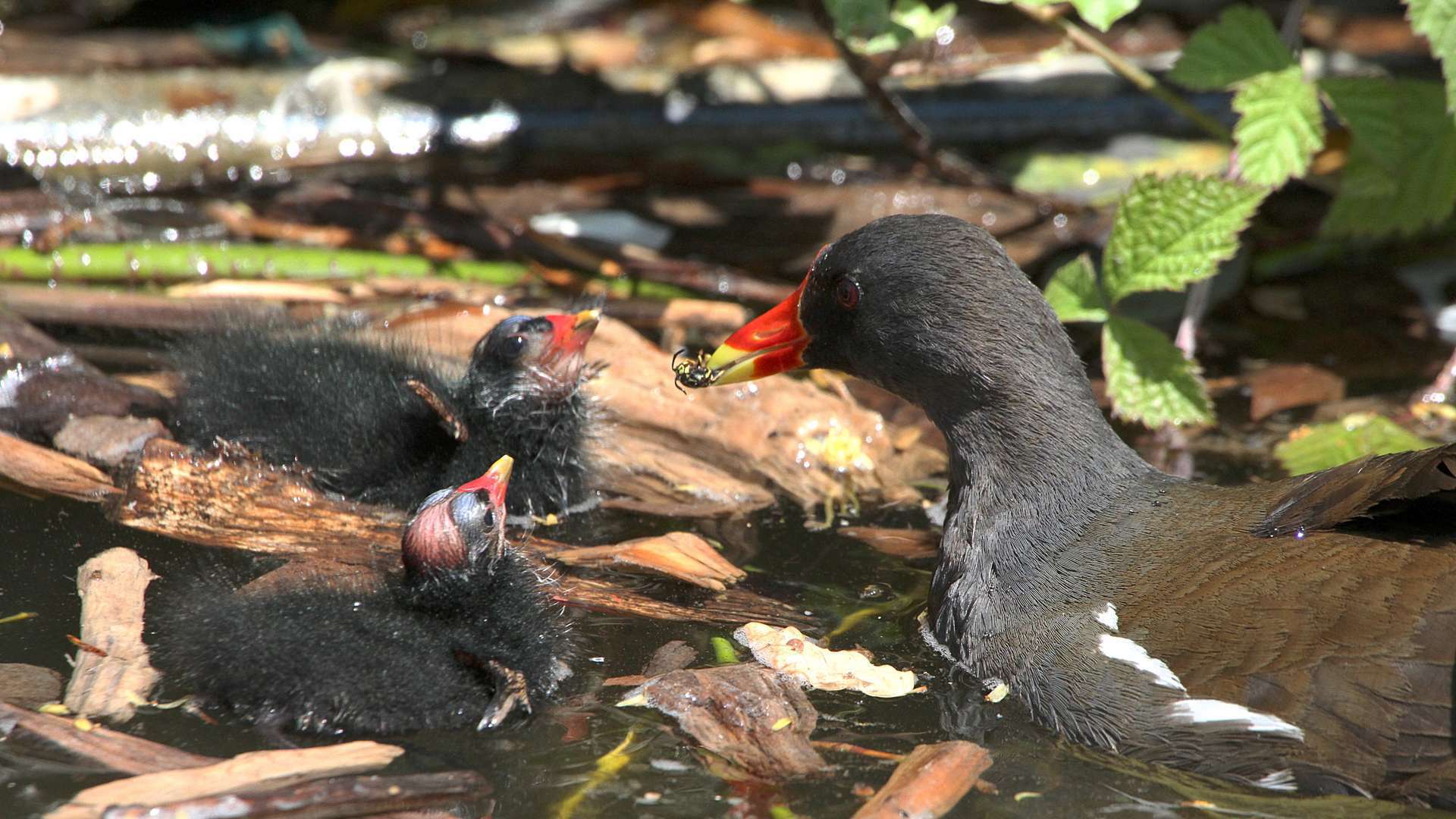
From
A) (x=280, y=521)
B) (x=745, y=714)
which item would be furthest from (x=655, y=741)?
(x=280, y=521)

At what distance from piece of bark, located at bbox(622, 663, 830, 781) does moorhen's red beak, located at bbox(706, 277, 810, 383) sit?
0.84 meters

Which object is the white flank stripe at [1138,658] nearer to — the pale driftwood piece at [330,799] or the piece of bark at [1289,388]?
the pale driftwood piece at [330,799]

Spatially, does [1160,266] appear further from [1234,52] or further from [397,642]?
[397,642]

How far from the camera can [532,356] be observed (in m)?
3.90

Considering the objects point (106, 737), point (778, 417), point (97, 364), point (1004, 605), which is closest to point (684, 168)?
point (778, 417)

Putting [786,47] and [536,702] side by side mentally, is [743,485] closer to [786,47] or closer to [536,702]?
[536,702]

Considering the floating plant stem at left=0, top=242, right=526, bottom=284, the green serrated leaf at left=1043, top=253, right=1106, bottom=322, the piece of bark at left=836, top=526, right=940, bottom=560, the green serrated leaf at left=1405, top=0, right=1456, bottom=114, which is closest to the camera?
the green serrated leaf at left=1405, top=0, right=1456, bottom=114

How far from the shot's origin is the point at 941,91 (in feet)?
21.6

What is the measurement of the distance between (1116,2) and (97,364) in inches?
121

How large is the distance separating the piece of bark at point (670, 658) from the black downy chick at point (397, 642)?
0.17m

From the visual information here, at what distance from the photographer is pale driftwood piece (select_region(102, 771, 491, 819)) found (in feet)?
8.21

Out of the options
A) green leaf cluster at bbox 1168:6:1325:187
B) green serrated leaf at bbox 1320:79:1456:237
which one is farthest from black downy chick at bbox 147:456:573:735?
green serrated leaf at bbox 1320:79:1456:237

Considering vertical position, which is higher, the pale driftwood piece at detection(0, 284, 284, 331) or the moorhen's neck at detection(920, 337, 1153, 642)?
the pale driftwood piece at detection(0, 284, 284, 331)

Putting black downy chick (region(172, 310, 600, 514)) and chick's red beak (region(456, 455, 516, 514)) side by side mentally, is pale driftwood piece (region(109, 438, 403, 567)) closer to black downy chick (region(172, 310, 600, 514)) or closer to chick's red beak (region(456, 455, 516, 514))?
black downy chick (region(172, 310, 600, 514))
